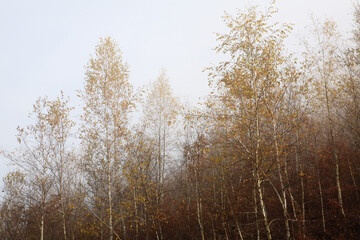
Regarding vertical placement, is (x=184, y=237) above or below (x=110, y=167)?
below

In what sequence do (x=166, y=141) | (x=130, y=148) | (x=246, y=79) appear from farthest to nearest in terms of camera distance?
(x=166, y=141)
(x=130, y=148)
(x=246, y=79)

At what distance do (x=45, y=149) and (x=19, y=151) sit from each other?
1.34 metres

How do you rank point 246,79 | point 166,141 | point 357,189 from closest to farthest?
point 246,79 < point 357,189 < point 166,141

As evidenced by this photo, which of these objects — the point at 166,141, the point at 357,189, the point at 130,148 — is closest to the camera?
the point at 130,148

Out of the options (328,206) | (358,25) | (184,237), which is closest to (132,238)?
(184,237)

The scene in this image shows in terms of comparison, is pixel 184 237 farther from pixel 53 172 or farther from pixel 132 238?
pixel 53 172

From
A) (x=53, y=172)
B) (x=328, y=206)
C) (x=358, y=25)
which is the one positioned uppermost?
(x=358, y=25)

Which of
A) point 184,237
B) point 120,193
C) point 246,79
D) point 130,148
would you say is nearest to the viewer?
point 246,79

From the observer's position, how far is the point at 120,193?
36.2ft

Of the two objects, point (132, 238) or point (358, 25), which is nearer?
point (358, 25)

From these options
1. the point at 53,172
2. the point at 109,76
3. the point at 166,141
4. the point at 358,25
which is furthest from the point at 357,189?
the point at 53,172

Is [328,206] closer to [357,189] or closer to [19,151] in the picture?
[357,189]

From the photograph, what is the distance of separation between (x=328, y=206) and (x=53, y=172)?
16474 millimetres

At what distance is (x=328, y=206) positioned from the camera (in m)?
13.2
